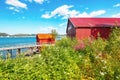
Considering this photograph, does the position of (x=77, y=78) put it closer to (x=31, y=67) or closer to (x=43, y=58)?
(x=43, y=58)

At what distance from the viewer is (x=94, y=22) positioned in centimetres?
3559

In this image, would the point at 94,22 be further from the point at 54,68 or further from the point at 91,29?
the point at 54,68

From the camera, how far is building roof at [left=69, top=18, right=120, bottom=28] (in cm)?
3353

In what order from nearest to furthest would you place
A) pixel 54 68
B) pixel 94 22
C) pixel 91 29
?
pixel 54 68 < pixel 91 29 < pixel 94 22

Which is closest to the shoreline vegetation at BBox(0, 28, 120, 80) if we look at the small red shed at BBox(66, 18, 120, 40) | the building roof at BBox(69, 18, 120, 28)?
the small red shed at BBox(66, 18, 120, 40)

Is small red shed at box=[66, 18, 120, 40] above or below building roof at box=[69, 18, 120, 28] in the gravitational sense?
below

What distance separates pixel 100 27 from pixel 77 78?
83.7ft

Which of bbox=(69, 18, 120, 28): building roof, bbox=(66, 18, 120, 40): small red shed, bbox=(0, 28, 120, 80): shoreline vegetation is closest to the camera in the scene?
bbox=(0, 28, 120, 80): shoreline vegetation

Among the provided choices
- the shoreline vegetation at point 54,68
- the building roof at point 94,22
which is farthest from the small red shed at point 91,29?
the shoreline vegetation at point 54,68

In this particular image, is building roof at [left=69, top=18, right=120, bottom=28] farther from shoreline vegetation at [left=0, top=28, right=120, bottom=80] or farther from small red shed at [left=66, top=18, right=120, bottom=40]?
shoreline vegetation at [left=0, top=28, right=120, bottom=80]

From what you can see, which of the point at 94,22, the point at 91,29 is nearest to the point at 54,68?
the point at 91,29

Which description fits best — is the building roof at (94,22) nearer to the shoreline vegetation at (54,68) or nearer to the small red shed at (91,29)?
the small red shed at (91,29)

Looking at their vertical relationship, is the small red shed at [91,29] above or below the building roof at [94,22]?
below

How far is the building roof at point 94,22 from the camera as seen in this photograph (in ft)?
110
